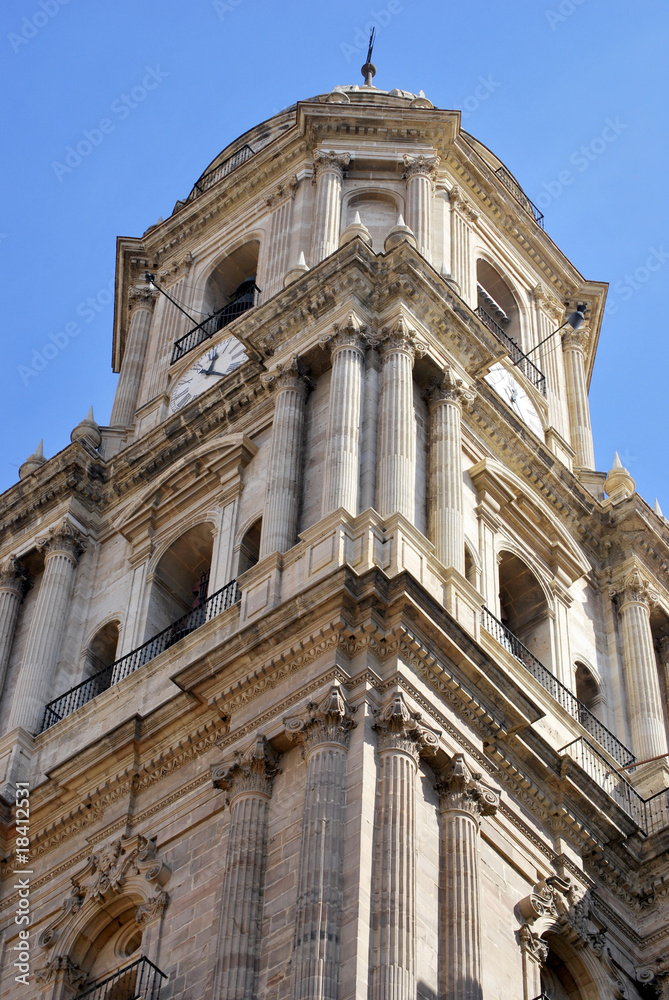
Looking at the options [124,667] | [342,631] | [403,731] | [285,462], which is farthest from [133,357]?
[403,731]

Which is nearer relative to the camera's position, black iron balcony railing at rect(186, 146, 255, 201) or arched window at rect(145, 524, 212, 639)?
arched window at rect(145, 524, 212, 639)

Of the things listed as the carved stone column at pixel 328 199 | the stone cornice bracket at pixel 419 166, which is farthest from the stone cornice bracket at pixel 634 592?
the stone cornice bracket at pixel 419 166

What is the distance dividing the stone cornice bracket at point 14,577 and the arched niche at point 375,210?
979cm

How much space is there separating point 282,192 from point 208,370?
5.27m

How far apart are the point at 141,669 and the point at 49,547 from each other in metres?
5.95

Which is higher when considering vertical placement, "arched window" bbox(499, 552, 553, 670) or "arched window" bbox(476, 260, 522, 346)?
"arched window" bbox(476, 260, 522, 346)

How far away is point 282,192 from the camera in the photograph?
42.9m

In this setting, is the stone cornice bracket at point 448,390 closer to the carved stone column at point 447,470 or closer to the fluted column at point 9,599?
the carved stone column at point 447,470

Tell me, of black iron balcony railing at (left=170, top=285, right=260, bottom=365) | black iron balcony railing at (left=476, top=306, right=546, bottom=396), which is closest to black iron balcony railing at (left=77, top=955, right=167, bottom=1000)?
black iron balcony railing at (left=170, top=285, right=260, bottom=365)

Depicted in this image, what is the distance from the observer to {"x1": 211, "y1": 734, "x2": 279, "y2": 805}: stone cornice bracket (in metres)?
26.3

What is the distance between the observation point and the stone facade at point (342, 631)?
25.3 m

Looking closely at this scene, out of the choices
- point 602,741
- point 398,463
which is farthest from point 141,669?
point 602,741

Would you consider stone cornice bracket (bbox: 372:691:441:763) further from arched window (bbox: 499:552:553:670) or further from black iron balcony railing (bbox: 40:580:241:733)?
arched window (bbox: 499:552:553:670)

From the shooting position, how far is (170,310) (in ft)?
145
